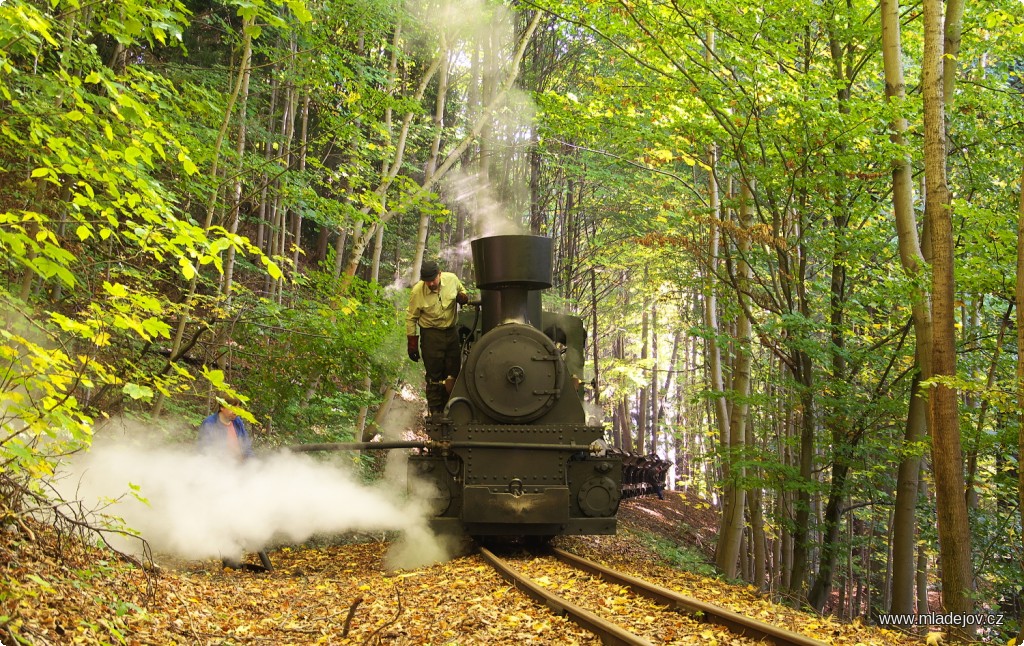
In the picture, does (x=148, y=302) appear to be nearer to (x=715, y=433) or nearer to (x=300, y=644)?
(x=300, y=644)

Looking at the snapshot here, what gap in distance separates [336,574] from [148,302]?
457 cm

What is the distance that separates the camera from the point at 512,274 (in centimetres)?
884

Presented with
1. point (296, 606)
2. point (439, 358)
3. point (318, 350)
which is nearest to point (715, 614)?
point (296, 606)

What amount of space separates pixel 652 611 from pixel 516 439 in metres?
3.11

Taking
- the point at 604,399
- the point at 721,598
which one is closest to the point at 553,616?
the point at 721,598

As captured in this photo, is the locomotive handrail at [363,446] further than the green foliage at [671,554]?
No

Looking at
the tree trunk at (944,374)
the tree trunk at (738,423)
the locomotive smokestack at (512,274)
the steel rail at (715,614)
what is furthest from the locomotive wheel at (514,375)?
the tree trunk at (944,374)

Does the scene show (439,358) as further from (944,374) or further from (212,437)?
(944,374)

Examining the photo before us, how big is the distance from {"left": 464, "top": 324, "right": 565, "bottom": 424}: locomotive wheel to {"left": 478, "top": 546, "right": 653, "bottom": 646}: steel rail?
1742 millimetres

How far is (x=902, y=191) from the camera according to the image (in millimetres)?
8289

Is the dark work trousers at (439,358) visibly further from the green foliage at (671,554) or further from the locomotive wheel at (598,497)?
the green foliage at (671,554)

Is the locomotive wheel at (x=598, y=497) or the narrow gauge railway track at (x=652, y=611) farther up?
the locomotive wheel at (x=598, y=497)

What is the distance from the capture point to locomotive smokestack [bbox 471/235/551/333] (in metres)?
8.80

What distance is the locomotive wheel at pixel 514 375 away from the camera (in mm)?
8555
